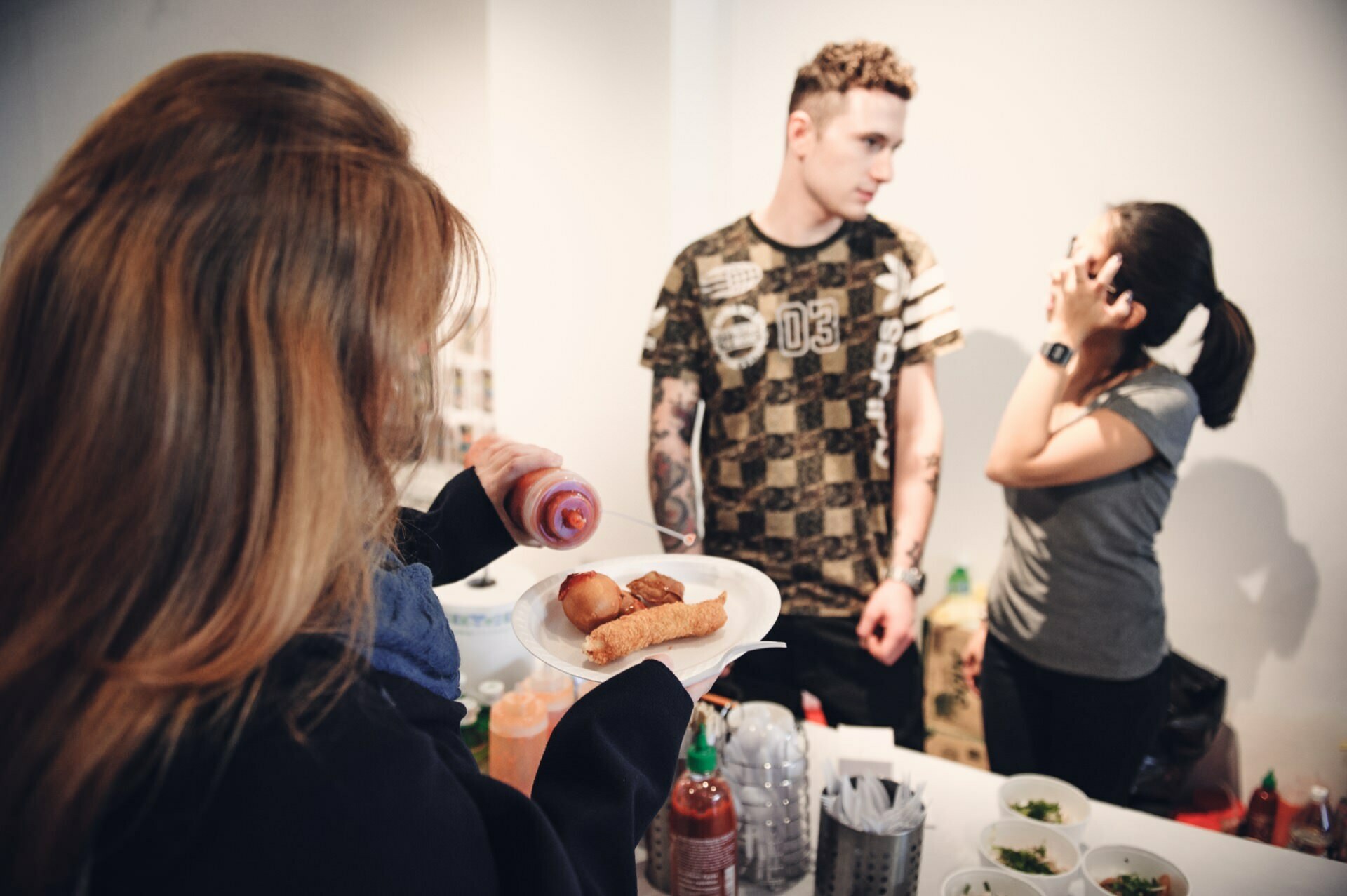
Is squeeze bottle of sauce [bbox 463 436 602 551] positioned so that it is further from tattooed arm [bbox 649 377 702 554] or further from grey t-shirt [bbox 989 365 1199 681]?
grey t-shirt [bbox 989 365 1199 681]

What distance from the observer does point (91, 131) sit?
57cm

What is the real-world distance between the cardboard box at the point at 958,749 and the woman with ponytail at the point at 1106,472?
1.12ft

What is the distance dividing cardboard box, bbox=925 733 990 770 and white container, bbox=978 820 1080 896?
3.66 ft

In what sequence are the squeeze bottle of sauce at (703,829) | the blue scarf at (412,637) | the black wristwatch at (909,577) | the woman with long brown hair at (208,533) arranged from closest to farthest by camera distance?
1. the woman with long brown hair at (208,533)
2. the blue scarf at (412,637)
3. the squeeze bottle of sauce at (703,829)
4. the black wristwatch at (909,577)

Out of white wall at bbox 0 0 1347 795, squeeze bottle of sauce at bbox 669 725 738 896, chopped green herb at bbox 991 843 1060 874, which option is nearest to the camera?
squeeze bottle of sauce at bbox 669 725 738 896

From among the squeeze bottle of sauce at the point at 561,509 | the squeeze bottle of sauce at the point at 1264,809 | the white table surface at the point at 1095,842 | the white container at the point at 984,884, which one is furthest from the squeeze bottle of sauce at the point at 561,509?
the squeeze bottle of sauce at the point at 1264,809

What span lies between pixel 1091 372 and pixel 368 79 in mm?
2344

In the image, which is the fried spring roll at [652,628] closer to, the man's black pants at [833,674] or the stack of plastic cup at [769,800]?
the stack of plastic cup at [769,800]

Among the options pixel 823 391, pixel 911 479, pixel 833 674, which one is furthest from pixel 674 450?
pixel 833 674

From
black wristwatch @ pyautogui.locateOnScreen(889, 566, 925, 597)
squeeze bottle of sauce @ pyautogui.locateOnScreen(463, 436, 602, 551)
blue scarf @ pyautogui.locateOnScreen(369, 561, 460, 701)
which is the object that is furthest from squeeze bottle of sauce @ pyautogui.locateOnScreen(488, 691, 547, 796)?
black wristwatch @ pyautogui.locateOnScreen(889, 566, 925, 597)

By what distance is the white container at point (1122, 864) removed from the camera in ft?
3.38

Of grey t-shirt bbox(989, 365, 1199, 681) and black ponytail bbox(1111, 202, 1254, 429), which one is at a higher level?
black ponytail bbox(1111, 202, 1254, 429)

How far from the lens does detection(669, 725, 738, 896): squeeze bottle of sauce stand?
988 mm

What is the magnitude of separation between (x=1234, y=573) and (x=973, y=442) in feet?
2.43
